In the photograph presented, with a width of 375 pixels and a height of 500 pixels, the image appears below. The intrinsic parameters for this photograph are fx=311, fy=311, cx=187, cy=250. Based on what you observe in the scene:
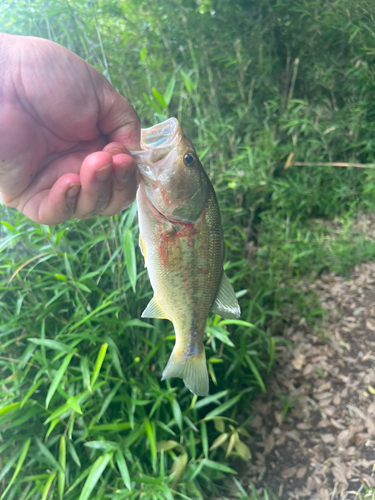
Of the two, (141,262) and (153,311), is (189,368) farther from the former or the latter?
(141,262)

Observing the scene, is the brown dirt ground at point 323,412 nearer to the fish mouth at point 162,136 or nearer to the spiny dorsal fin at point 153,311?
the spiny dorsal fin at point 153,311

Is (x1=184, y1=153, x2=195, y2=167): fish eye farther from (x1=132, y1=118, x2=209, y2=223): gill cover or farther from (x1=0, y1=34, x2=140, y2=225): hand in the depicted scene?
(x1=0, y1=34, x2=140, y2=225): hand

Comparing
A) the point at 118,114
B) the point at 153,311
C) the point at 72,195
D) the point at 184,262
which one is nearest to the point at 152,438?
the point at 153,311

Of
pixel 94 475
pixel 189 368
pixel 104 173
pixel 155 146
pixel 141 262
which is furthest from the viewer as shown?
pixel 141 262

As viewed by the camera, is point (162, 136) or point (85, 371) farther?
point (85, 371)

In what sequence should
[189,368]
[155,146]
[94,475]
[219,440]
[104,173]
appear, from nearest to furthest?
1. [104,173]
2. [155,146]
3. [189,368]
4. [94,475]
5. [219,440]

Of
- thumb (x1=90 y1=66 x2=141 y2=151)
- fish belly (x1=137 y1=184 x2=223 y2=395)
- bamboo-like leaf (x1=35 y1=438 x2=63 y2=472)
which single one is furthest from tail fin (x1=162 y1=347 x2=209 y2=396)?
bamboo-like leaf (x1=35 y1=438 x2=63 y2=472)

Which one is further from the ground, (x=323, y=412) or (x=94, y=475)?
(x=94, y=475)

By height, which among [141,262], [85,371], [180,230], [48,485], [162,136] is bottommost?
[48,485]
